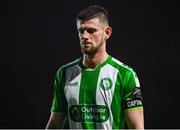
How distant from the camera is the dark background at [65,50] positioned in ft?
13.3

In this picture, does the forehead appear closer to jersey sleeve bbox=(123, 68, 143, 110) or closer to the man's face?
the man's face

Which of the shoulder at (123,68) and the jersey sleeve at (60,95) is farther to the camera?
the jersey sleeve at (60,95)

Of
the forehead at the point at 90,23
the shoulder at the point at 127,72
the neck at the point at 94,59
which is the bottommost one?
the shoulder at the point at 127,72

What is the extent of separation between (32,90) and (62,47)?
1.56ft

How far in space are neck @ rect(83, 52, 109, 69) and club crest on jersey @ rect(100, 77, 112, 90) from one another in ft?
0.30

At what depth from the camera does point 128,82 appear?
2186mm

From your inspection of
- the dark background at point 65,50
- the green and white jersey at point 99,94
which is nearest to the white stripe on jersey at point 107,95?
the green and white jersey at point 99,94

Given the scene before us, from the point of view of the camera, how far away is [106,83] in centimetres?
223

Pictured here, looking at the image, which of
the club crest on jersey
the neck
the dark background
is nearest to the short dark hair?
the neck

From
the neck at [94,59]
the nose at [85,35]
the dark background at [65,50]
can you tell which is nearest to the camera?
the nose at [85,35]

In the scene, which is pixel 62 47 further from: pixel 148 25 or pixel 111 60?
pixel 111 60

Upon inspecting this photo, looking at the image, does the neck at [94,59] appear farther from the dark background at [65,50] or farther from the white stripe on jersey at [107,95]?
the dark background at [65,50]

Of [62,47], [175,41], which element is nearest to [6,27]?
[62,47]

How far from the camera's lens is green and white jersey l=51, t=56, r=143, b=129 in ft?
7.17
